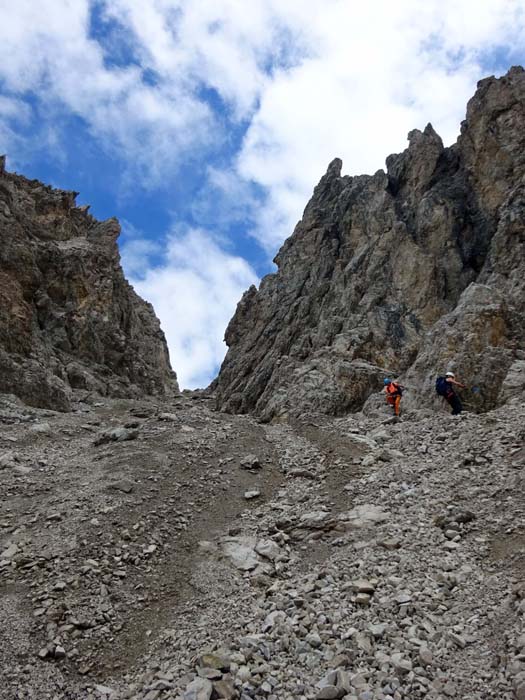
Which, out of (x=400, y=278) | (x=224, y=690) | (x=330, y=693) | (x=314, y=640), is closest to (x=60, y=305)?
(x=400, y=278)

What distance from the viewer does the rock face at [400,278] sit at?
96.5 feet

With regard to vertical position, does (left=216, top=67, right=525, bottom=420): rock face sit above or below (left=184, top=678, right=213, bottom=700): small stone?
above

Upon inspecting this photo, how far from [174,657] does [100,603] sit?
2.23 meters

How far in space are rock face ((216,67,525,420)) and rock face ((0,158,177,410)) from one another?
13010 mm

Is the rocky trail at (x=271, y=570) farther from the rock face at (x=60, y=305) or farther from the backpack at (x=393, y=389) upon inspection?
the rock face at (x=60, y=305)

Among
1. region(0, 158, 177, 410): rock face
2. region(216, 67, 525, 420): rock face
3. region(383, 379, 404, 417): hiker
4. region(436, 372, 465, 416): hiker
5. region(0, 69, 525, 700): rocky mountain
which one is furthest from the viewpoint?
region(0, 158, 177, 410): rock face

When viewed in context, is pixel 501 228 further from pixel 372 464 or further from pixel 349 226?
pixel 372 464

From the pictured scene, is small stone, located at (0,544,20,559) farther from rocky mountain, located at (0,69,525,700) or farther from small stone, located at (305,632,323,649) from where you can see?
small stone, located at (305,632,323,649)

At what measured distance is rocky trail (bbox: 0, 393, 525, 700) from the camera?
766 centimetres

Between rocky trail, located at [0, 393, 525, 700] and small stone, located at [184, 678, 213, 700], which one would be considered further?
rocky trail, located at [0, 393, 525, 700]

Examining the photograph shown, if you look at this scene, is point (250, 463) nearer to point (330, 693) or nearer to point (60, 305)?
point (330, 693)

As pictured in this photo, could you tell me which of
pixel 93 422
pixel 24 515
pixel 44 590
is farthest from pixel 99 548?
pixel 93 422

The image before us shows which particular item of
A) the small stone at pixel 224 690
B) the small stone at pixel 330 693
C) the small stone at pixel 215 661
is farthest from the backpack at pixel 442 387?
the small stone at pixel 224 690

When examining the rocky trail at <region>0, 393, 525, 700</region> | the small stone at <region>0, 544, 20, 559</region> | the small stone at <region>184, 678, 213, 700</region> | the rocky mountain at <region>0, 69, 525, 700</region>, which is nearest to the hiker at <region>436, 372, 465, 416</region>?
the rocky mountain at <region>0, 69, 525, 700</region>
